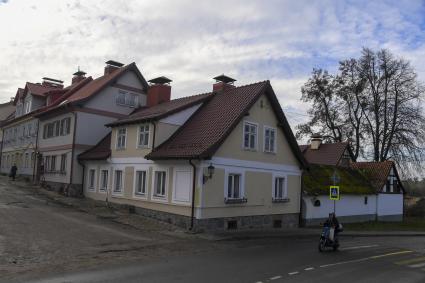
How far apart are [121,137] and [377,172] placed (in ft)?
74.9

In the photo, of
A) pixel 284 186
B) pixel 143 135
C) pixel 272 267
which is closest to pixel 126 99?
pixel 143 135

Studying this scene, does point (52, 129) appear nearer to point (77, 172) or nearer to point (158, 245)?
point (77, 172)

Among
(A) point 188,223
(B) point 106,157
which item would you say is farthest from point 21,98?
(A) point 188,223

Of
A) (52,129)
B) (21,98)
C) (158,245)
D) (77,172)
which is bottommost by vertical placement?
(158,245)

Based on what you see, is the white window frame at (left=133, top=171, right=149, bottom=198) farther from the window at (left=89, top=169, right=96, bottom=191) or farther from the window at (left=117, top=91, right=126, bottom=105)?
the window at (left=117, top=91, right=126, bottom=105)

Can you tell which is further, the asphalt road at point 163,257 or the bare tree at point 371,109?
the bare tree at point 371,109

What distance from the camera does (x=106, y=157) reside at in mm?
27109

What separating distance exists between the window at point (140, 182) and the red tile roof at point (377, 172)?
20890 millimetres

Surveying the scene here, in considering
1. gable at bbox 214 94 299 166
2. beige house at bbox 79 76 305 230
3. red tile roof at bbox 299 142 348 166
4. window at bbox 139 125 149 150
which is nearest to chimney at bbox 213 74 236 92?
beige house at bbox 79 76 305 230

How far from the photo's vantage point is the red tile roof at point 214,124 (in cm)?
2138

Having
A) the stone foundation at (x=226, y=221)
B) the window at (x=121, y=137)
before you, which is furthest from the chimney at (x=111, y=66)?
the stone foundation at (x=226, y=221)

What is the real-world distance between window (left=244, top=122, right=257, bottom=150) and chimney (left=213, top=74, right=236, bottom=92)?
442cm

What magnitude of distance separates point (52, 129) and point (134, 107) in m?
6.46

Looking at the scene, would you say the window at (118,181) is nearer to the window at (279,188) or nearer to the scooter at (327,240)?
the window at (279,188)
